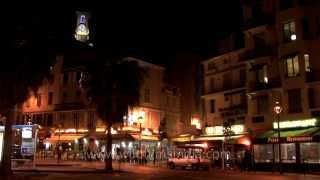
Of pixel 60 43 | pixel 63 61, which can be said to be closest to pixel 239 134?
pixel 60 43

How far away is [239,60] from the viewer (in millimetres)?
55781

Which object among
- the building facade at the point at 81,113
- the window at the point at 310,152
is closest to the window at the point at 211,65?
the building facade at the point at 81,113

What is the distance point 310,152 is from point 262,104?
892cm

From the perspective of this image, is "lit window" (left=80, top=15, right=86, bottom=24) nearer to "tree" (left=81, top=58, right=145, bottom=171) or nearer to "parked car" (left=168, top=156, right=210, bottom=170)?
"tree" (left=81, top=58, right=145, bottom=171)

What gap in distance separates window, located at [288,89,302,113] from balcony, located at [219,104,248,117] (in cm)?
768

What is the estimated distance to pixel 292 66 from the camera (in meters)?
46.8

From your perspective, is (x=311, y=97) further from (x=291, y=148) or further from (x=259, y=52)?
(x=259, y=52)

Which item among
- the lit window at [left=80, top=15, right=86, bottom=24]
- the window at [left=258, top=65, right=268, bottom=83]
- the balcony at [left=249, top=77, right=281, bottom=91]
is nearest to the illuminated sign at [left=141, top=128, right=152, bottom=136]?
the balcony at [left=249, top=77, right=281, bottom=91]

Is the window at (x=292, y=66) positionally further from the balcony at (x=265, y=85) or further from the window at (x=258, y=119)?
the window at (x=258, y=119)

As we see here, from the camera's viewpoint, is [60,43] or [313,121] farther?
[313,121]

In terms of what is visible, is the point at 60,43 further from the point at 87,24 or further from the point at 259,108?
the point at 87,24

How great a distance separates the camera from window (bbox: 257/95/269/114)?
50328 millimetres

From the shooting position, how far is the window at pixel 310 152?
4294 cm

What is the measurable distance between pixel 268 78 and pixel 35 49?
28.3m
